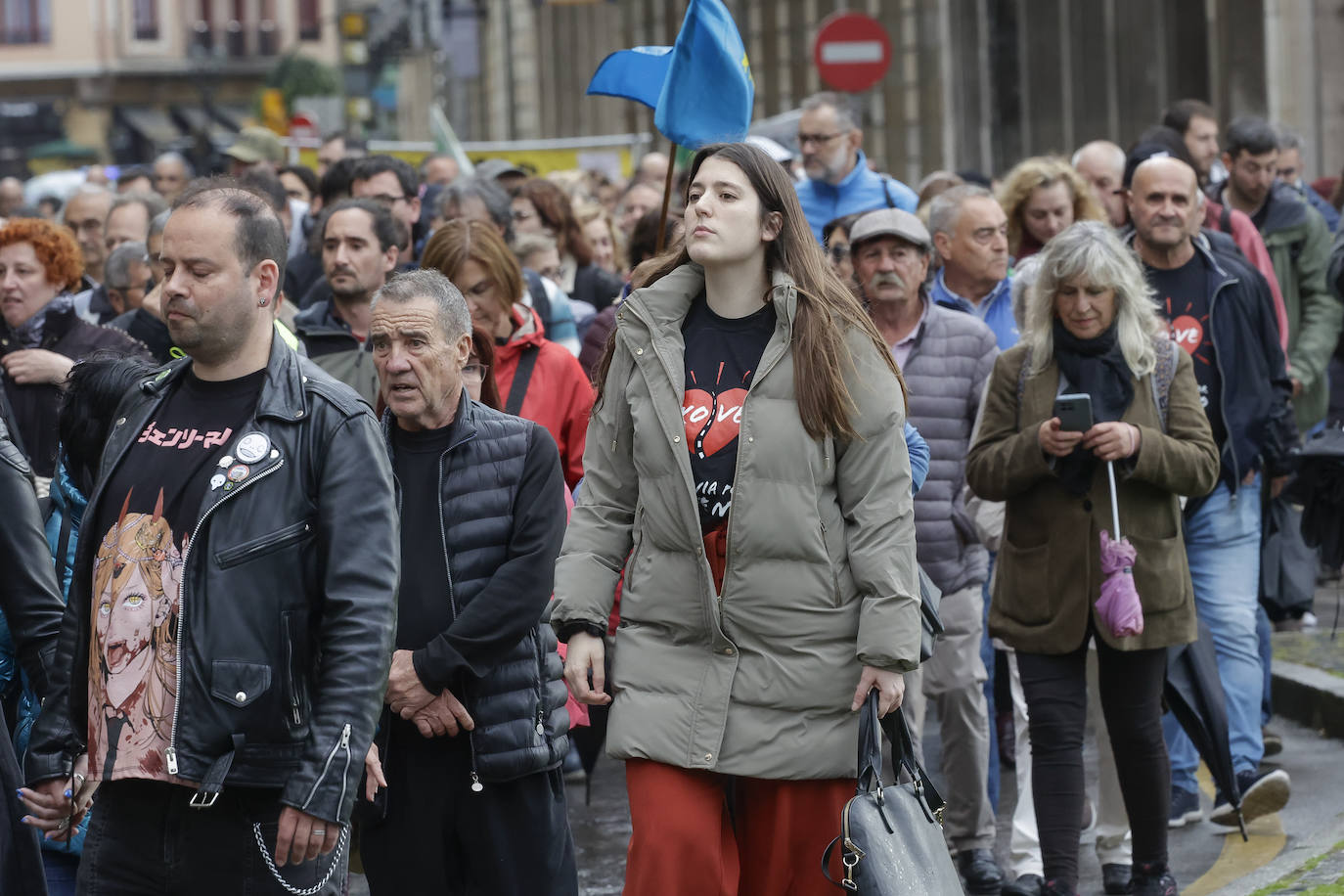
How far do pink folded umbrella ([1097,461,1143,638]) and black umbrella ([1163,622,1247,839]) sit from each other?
0.46 m

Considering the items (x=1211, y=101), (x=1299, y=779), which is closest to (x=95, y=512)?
(x=1299, y=779)

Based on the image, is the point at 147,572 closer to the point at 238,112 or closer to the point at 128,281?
the point at 128,281

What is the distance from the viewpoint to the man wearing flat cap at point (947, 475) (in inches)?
291

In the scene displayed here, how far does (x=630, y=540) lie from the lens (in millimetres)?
5305

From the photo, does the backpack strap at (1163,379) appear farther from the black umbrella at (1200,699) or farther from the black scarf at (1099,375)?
the black umbrella at (1200,699)

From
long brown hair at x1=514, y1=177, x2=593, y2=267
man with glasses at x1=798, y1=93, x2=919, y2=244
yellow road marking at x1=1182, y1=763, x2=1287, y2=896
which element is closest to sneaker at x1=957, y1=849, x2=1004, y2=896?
yellow road marking at x1=1182, y1=763, x2=1287, y2=896

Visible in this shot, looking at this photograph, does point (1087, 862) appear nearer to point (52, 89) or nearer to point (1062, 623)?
point (1062, 623)

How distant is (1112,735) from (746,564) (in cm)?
226

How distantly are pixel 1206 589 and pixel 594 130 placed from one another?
3198cm

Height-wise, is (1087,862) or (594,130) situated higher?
(594,130)

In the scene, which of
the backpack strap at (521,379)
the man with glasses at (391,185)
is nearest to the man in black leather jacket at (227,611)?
the backpack strap at (521,379)

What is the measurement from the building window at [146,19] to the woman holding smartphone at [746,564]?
9708 centimetres

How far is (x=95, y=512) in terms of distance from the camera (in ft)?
14.5

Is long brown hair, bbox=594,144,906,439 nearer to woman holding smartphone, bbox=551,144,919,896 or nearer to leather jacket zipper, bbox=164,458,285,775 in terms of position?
woman holding smartphone, bbox=551,144,919,896
